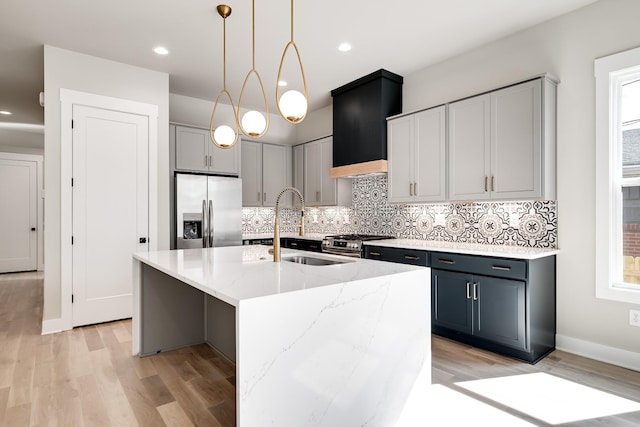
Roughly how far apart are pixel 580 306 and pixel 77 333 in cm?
452

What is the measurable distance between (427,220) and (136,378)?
3.15 metres

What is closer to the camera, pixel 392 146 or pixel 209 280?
pixel 209 280

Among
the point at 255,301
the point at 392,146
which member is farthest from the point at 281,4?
the point at 255,301

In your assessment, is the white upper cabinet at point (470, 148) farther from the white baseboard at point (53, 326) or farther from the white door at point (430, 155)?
the white baseboard at point (53, 326)

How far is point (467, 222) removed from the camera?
3.76 metres

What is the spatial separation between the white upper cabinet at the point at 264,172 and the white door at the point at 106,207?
64.5 inches

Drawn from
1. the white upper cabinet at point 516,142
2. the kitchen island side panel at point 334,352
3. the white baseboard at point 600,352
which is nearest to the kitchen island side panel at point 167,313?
the kitchen island side panel at point 334,352

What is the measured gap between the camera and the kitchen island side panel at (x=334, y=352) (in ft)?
4.51

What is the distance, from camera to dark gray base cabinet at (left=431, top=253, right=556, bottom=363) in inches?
109

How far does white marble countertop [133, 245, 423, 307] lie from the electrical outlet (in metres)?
1.90

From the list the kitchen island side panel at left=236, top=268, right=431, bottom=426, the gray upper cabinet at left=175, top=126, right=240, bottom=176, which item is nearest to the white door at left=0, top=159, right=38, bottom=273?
the gray upper cabinet at left=175, top=126, right=240, bottom=176

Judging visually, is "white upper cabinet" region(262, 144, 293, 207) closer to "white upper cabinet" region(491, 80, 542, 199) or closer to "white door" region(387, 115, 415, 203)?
"white door" region(387, 115, 415, 203)

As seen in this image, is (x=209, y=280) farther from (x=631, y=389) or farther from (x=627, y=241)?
(x=627, y=241)

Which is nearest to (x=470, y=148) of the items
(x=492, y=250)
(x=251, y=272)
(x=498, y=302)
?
(x=492, y=250)
